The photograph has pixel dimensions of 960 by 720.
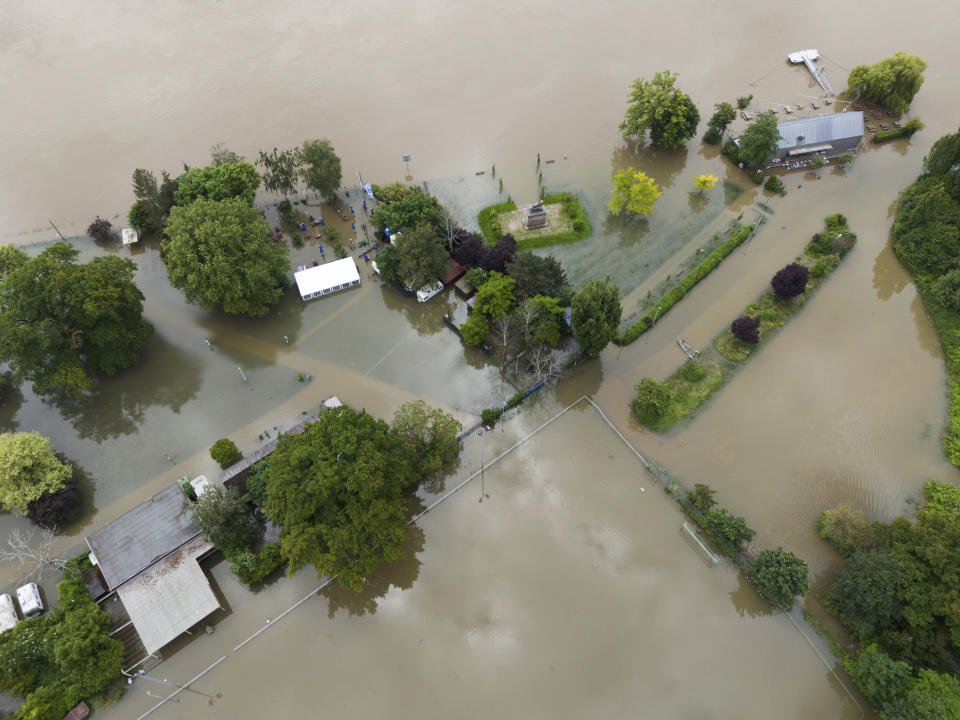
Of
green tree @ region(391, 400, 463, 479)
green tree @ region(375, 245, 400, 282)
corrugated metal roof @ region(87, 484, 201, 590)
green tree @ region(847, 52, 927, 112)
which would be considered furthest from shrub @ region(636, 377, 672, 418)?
green tree @ region(847, 52, 927, 112)

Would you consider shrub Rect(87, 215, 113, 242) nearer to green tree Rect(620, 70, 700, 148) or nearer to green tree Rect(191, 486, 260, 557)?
green tree Rect(191, 486, 260, 557)

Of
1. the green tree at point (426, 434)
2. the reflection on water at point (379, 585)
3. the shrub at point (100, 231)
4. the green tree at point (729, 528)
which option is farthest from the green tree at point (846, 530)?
the shrub at point (100, 231)

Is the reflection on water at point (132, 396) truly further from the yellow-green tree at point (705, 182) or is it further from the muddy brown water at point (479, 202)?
the yellow-green tree at point (705, 182)

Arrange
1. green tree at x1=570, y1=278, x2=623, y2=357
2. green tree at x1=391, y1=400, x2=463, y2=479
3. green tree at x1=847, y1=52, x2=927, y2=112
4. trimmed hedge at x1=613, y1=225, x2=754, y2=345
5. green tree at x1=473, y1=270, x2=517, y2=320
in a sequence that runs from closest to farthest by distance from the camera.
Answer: green tree at x1=391, y1=400, x2=463, y2=479 < green tree at x1=570, y1=278, x2=623, y2=357 < green tree at x1=473, y1=270, x2=517, y2=320 < trimmed hedge at x1=613, y1=225, x2=754, y2=345 < green tree at x1=847, y1=52, x2=927, y2=112

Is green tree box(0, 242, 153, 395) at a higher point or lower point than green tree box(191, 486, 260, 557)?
higher

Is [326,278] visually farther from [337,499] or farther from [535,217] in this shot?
[337,499]

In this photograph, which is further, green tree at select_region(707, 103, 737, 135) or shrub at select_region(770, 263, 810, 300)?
green tree at select_region(707, 103, 737, 135)
